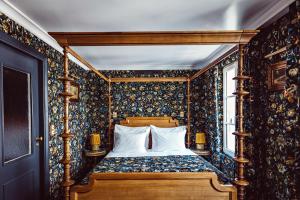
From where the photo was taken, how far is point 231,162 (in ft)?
10.7

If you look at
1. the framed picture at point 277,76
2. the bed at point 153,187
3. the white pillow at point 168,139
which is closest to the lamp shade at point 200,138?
the white pillow at point 168,139

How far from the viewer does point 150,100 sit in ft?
15.3

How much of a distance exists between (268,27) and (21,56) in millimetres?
2580

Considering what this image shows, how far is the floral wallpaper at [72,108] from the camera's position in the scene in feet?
8.47

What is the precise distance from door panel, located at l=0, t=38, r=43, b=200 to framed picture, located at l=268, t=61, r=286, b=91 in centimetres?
255

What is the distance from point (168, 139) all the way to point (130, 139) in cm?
66

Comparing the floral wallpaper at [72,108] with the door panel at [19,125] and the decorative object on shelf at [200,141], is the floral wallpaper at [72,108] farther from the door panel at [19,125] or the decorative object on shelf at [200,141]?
the decorative object on shelf at [200,141]

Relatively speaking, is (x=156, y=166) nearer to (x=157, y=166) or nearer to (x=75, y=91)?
(x=157, y=166)

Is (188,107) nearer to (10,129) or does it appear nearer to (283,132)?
(283,132)

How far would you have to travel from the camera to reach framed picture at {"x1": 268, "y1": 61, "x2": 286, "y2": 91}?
6.71 ft

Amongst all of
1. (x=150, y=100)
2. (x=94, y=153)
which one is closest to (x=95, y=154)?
(x=94, y=153)

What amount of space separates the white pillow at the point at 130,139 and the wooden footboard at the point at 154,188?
5.21ft

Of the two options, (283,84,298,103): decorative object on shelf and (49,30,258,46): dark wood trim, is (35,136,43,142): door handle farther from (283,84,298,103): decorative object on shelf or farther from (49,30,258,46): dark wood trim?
(283,84,298,103): decorative object on shelf

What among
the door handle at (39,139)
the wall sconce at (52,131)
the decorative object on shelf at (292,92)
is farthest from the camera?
the wall sconce at (52,131)
